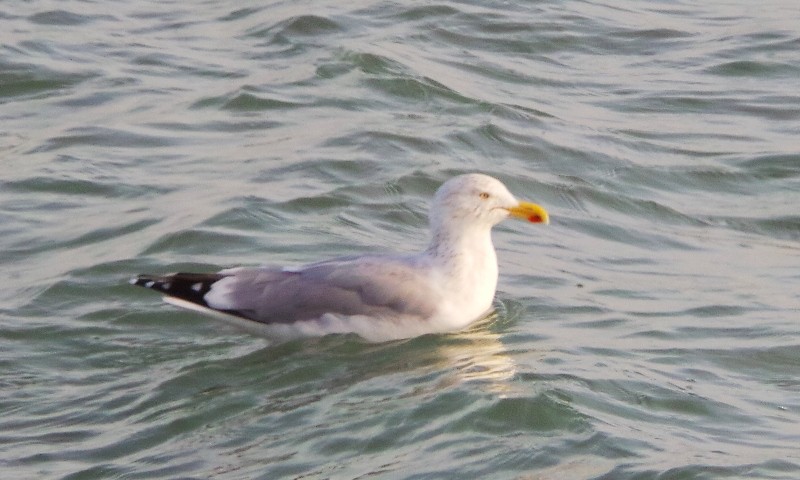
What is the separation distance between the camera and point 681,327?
9086 millimetres

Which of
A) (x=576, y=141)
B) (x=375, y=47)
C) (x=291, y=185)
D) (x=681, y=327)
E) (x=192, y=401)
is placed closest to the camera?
(x=192, y=401)

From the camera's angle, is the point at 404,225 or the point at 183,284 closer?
the point at 183,284

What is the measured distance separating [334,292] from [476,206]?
942mm

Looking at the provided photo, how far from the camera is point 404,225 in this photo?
35.4ft

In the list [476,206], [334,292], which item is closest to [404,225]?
[476,206]

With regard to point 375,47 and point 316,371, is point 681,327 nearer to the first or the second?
point 316,371

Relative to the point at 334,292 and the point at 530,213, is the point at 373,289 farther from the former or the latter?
the point at 530,213

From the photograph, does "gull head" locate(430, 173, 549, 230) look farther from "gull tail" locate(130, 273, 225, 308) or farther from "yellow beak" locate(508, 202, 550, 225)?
"gull tail" locate(130, 273, 225, 308)

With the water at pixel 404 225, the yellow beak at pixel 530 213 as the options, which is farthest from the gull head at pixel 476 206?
the water at pixel 404 225

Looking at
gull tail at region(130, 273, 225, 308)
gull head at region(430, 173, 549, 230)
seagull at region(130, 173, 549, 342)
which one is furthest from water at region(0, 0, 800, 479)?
gull head at region(430, 173, 549, 230)

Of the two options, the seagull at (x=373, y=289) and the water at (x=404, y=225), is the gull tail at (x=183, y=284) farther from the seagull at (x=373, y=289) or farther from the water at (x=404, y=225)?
the water at (x=404, y=225)

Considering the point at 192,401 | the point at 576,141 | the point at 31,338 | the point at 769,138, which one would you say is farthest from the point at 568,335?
the point at 769,138

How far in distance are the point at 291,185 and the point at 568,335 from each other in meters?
3.13

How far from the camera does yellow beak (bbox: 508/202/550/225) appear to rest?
8.78 meters
